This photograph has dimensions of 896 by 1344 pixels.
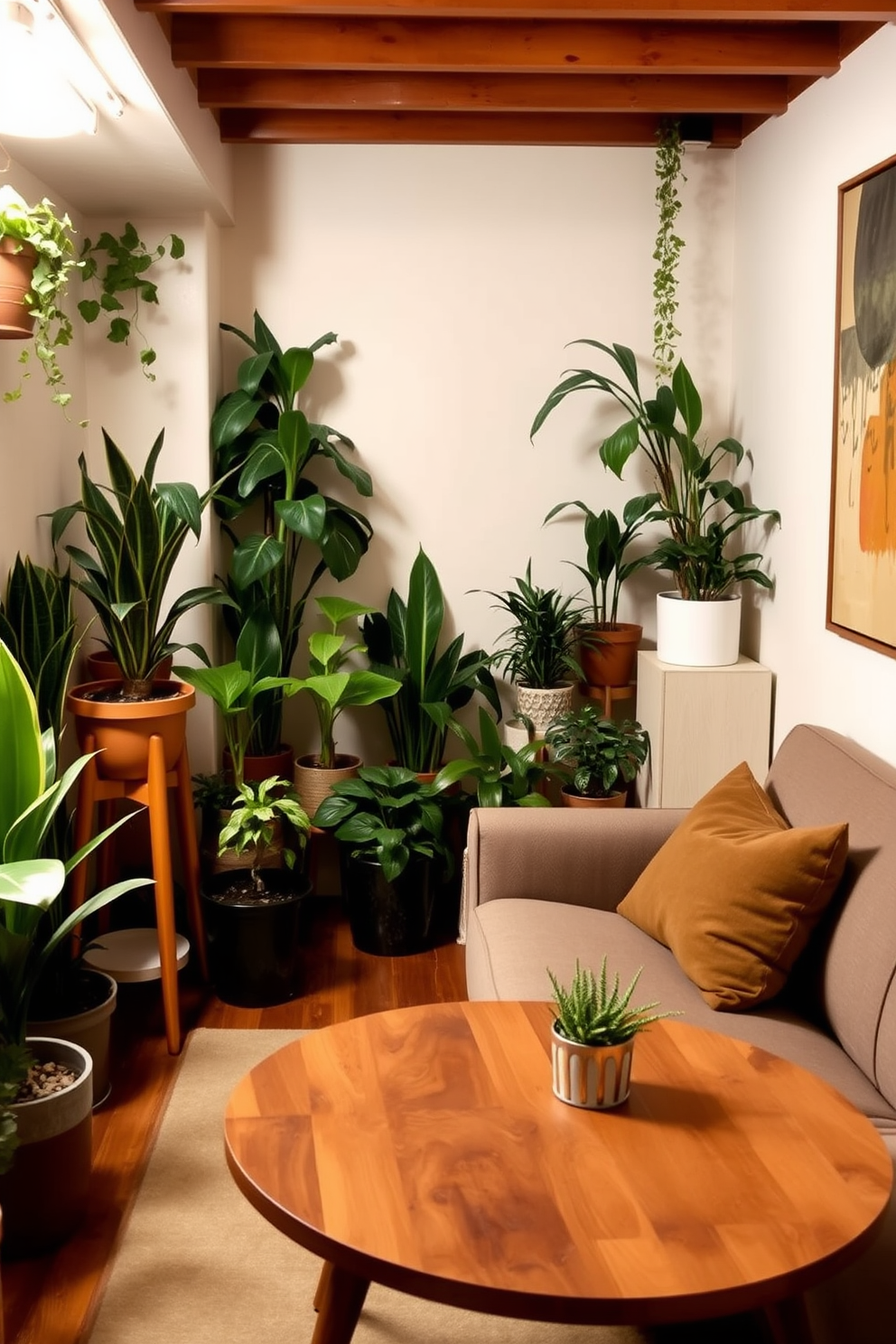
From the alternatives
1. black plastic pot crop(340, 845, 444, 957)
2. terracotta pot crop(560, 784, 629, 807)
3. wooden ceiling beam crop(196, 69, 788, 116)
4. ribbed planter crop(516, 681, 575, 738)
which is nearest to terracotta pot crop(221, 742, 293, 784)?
black plastic pot crop(340, 845, 444, 957)

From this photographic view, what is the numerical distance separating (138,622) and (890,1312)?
227cm

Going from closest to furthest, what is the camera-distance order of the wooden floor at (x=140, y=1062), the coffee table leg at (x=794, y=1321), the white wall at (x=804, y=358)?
1. the coffee table leg at (x=794, y=1321)
2. the wooden floor at (x=140, y=1062)
3. the white wall at (x=804, y=358)

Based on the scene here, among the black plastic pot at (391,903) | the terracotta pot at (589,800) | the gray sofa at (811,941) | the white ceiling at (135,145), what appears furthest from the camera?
the black plastic pot at (391,903)

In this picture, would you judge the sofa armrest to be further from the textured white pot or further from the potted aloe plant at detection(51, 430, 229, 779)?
the potted aloe plant at detection(51, 430, 229, 779)

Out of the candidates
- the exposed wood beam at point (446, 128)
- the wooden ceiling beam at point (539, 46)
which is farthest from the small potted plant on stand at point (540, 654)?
the wooden ceiling beam at point (539, 46)

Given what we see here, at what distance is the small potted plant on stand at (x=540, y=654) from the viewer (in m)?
3.82

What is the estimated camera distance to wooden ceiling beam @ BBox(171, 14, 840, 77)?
2980 mm

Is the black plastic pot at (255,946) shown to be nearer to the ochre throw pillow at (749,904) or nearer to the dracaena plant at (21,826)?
the dracaena plant at (21,826)

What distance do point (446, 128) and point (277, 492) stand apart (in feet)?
3.97

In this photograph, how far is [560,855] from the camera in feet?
9.55

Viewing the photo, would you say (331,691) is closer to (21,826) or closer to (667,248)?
(21,826)

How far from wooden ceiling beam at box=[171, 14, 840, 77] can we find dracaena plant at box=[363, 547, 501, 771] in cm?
143

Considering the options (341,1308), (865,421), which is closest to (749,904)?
(341,1308)

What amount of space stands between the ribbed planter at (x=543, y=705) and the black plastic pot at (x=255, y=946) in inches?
35.3
